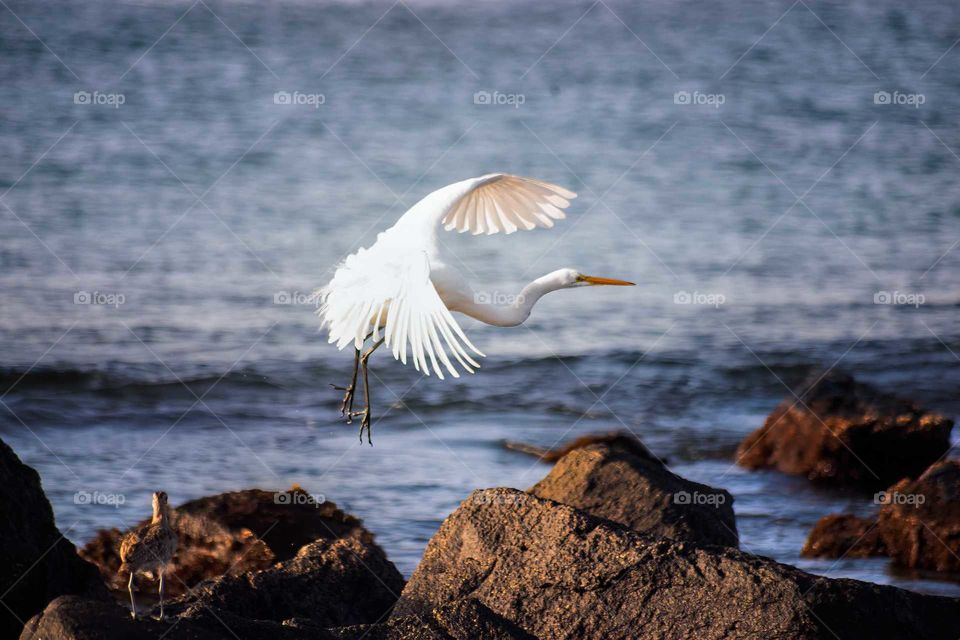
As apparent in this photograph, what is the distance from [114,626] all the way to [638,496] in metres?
3.42

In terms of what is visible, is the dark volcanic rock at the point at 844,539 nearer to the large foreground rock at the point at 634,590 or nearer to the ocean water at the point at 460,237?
the ocean water at the point at 460,237

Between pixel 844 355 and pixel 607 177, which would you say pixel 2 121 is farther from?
pixel 844 355

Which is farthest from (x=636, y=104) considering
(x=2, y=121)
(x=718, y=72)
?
(x=2, y=121)

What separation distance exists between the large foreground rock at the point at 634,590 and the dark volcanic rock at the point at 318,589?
47 centimetres

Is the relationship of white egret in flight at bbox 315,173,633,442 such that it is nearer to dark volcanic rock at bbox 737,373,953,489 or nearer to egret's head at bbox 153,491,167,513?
egret's head at bbox 153,491,167,513

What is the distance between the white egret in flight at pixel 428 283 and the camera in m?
7.25

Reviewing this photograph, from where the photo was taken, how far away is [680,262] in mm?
17094

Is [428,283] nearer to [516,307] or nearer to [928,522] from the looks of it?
[516,307]

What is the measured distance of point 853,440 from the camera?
10.6m

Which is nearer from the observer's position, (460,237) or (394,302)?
(394,302)

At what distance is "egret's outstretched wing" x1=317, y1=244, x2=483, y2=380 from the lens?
281 inches

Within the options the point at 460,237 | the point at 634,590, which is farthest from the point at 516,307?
the point at 460,237

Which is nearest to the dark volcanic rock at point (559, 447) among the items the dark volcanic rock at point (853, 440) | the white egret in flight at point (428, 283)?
the dark volcanic rock at point (853, 440)

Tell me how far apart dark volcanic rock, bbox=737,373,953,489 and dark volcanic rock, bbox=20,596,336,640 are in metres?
6.42
